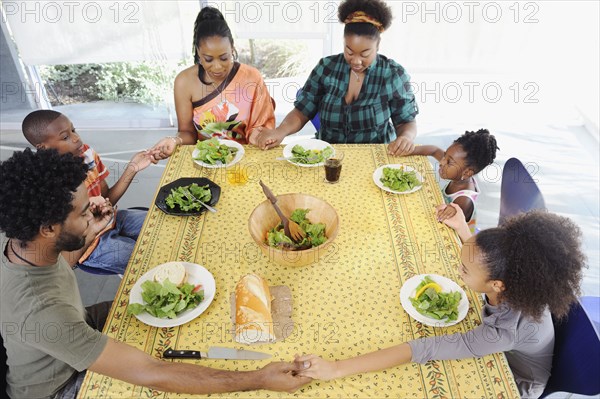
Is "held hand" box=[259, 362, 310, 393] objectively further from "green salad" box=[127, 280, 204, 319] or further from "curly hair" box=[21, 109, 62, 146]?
"curly hair" box=[21, 109, 62, 146]

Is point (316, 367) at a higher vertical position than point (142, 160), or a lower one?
lower

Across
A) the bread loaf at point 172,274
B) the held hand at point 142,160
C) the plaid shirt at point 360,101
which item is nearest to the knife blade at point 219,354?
the bread loaf at point 172,274

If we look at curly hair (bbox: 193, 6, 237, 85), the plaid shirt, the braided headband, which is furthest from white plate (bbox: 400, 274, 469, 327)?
curly hair (bbox: 193, 6, 237, 85)

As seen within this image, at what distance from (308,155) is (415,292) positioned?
3.22 feet

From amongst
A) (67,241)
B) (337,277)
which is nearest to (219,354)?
(337,277)

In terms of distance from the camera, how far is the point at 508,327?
4.66ft

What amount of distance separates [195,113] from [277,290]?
1532 mm

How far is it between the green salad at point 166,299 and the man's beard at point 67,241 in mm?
263

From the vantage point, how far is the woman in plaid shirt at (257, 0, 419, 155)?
2.45 metres

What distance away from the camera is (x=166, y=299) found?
1529mm

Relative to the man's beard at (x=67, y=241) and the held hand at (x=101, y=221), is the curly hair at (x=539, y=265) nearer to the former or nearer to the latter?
the man's beard at (x=67, y=241)

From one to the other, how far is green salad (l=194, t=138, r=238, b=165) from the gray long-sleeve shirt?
1339 mm

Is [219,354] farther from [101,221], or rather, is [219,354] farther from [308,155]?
Result: [308,155]

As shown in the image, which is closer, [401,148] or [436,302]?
[436,302]
